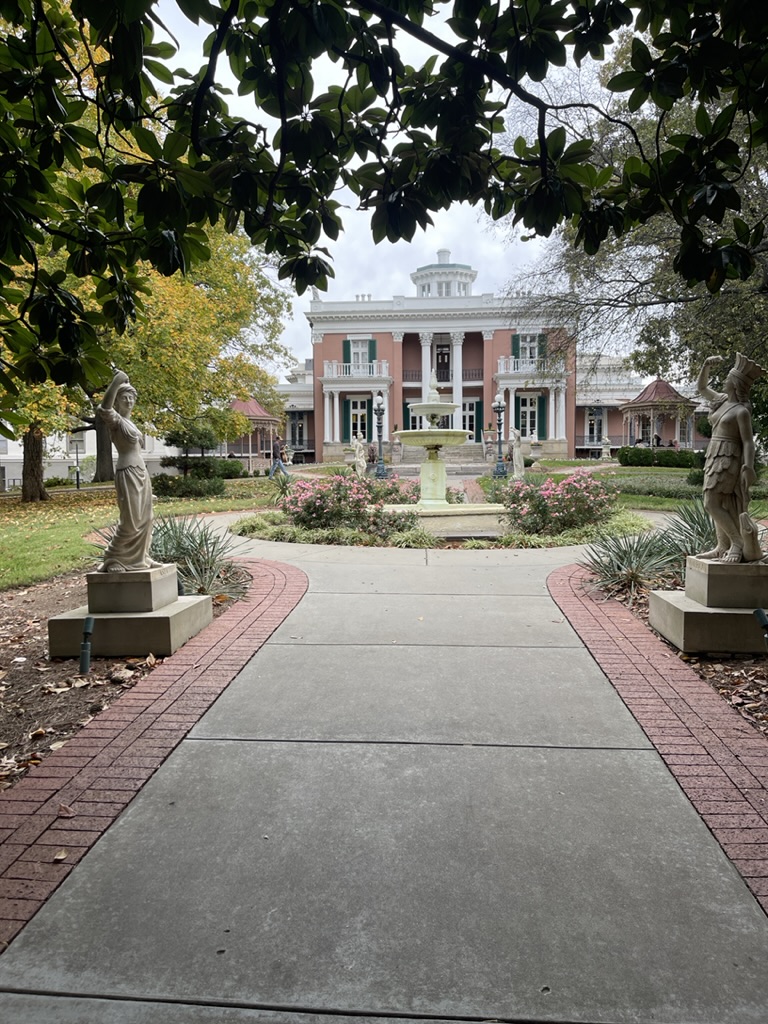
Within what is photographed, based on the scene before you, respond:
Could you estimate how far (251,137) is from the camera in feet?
10.7

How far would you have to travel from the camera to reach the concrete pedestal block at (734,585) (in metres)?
5.01

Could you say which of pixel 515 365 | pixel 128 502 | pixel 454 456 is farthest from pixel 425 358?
pixel 128 502

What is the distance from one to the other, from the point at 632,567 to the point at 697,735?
3714 millimetres

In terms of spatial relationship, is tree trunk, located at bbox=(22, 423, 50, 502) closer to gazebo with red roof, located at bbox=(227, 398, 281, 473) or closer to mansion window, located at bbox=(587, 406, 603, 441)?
gazebo with red roof, located at bbox=(227, 398, 281, 473)

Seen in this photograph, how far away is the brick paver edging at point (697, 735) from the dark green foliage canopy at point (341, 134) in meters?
2.23

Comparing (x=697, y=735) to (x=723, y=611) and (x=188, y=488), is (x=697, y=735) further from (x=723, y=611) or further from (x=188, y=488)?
(x=188, y=488)

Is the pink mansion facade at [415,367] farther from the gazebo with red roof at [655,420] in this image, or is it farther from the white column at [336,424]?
the gazebo with red roof at [655,420]

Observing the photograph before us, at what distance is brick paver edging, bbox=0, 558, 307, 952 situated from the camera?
246 centimetres

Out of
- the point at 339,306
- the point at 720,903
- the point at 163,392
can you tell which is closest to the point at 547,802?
the point at 720,903

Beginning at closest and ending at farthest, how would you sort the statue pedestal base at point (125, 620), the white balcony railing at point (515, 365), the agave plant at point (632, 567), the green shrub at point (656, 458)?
the statue pedestal base at point (125, 620), the agave plant at point (632, 567), the green shrub at point (656, 458), the white balcony railing at point (515, 365)

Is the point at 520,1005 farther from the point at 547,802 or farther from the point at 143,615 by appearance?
the point at 143,615

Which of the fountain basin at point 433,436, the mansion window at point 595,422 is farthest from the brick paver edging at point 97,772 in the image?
the mansion window at point 595,422

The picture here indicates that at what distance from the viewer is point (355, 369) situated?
47.1m

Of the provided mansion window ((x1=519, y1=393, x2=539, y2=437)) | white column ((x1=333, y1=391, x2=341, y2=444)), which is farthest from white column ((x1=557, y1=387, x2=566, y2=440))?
white column ((x1=333, y1=391, x2=341, y2=444))
